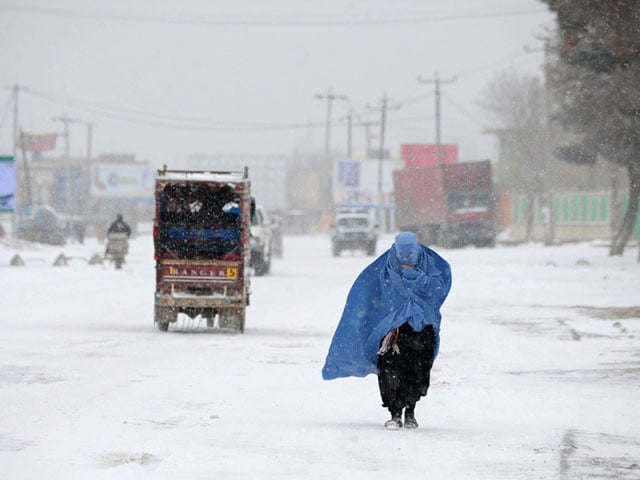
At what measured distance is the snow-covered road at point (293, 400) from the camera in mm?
8812

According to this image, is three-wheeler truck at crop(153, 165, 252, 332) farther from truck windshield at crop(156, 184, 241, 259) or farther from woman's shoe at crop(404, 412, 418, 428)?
woman's shoe at crop(404, 412, 418, 428)

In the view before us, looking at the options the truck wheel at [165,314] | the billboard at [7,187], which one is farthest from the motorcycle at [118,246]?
the truck wheel at [165,314]

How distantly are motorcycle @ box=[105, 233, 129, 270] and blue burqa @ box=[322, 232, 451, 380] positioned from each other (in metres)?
31.7

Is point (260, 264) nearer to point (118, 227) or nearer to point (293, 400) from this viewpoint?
point (118, 227)

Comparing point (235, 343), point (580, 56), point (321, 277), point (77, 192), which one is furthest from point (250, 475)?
point (77, 192)

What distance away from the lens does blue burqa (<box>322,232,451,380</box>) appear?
35.0 feet

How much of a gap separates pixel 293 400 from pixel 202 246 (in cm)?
965

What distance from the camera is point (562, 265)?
47.1 meters

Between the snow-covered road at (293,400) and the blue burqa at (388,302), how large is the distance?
21.5 inches

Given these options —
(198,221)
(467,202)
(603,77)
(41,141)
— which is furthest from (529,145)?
(41,141)

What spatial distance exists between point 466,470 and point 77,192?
143758 millimetres

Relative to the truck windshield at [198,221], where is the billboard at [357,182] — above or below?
above

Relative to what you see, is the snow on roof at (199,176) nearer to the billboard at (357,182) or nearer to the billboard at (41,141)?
the billboard at (357,182)

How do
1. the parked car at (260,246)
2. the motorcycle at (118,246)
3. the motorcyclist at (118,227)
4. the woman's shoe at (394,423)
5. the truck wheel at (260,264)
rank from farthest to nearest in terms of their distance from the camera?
the motorcycle at (118,246) → the motorcyclist at (118,227) → the truck wheel at (260,264) → the parked car at (260,246) → the woman's shoe at (394,423)
